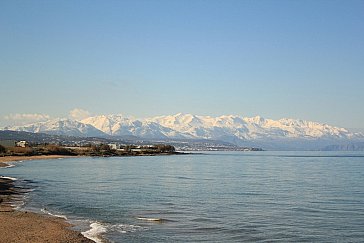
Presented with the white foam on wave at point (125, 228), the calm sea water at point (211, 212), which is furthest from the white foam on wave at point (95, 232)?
the white foam on wave at point (125, 228)

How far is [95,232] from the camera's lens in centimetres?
2597

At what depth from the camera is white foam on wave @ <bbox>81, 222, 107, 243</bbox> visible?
24172mm

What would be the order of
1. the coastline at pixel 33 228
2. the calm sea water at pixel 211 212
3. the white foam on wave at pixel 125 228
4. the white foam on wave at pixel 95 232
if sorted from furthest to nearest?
the white foam on wave at pixel 125 228 → the calm sea water at pixel 211 212 → the white foam on wave at pixel 95 232 → the coastline at pixel 33 228

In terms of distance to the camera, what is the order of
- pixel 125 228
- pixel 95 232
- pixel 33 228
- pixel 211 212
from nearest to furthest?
pixel 95 232
pixel 33 228
pixel 125 228
pixel 211 212

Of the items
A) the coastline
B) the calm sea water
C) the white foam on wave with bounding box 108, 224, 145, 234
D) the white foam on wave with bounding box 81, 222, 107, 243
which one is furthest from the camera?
the white foam on wave with bounding box 108, 224, 145, 234

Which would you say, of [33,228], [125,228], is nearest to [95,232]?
[125,228]

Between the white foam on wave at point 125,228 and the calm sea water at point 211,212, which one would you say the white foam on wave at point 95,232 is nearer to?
the calm sea water at point 211,212

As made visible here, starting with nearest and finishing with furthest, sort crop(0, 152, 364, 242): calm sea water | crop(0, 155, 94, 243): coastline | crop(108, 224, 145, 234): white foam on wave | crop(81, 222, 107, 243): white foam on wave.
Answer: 1. crop(0, 155, 94, 243): coastline
2. crop(81, 222, 107, 243): white foam on wave
3. crop(0, 152, 364, 242): calm sea water
4. crop(108, 224, 145, 234): white foam on wave

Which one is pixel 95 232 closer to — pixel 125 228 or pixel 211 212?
pixel 125 228

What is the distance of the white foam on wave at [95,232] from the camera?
79.3 ft

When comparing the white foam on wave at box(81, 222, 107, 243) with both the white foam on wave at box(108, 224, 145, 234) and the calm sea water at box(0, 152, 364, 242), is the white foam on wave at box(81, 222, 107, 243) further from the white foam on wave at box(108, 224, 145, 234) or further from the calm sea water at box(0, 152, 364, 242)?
the white foam on wave at box(108, 224, 145, 234)

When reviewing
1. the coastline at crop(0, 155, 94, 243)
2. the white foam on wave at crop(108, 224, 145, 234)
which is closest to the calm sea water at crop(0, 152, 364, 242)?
the white foam on wave at crop(108, 224, 145, 234)

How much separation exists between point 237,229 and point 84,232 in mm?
8685

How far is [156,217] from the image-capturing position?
3142 centimetres
